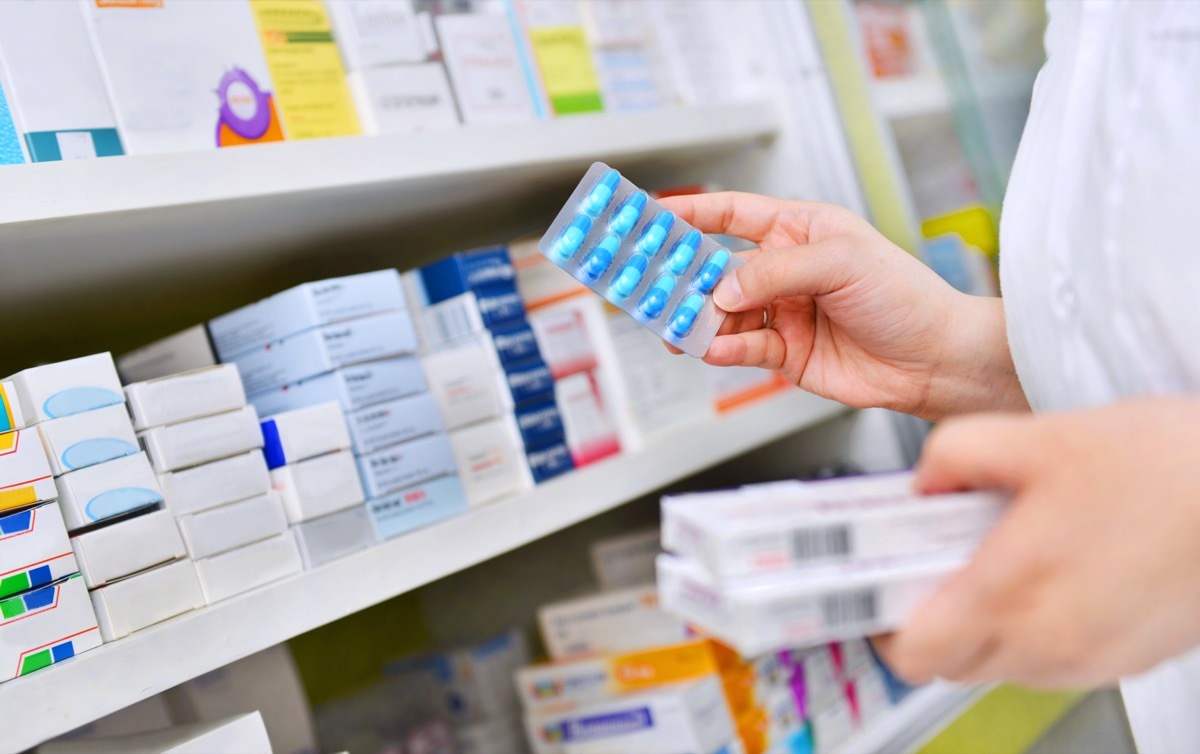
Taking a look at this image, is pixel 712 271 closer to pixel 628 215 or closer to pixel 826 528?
pixel 628 215

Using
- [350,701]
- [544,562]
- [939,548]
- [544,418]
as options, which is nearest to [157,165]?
[544,418]

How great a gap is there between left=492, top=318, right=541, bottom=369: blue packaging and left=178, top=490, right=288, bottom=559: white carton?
28cm

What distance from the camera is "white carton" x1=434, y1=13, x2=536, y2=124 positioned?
1048 mm

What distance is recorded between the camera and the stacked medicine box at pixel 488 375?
974 mm

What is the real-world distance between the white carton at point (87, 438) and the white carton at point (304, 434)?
11 cm

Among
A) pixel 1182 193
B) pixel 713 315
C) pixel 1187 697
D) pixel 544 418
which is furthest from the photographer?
pixel 544 418

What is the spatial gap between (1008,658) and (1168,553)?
0.09m

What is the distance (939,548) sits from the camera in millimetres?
484

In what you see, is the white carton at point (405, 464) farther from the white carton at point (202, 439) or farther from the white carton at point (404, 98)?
the white carton at point (404, 98)

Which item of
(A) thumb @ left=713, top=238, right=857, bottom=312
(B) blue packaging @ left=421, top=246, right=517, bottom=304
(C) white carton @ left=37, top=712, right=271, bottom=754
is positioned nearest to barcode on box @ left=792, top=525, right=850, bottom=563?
(A) thumb @ left=713, top=238, right=857, bottom=312

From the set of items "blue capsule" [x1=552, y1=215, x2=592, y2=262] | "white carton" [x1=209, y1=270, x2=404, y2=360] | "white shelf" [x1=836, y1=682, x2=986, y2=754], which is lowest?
"white shelf" [x1=836, y1=682, x2=986, y2=754]

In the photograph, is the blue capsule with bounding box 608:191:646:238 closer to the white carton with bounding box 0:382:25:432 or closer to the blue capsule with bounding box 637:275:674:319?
the blue capsule with bounding box 637:275:674:319

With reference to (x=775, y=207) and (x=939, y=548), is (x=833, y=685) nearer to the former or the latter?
(x=775, y=207)

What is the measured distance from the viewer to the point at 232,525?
31.2 inches
